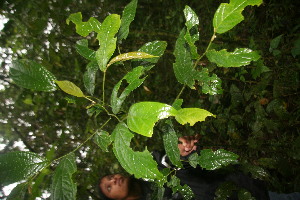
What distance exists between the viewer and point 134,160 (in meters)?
0.66

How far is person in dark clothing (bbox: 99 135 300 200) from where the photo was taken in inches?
65.5

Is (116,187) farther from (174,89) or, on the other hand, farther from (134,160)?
(174,89)

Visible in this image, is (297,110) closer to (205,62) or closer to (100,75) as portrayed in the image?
(205,62)

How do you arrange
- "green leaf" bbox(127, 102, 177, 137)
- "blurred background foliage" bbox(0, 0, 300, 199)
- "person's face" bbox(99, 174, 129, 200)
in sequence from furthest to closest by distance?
1. "blurred background foliage" bbox(0, 0, 300, 199)
2. "person's face" bbox(99, 174, 129, 200)
3. "green leaf" bbox(127, 102, 177, 137)

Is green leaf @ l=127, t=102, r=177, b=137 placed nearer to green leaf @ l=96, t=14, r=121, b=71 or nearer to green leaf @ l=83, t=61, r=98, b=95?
green leaf @ l=96, t=14, r=121, b=71

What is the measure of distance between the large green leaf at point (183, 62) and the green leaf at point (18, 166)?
23.2 inches

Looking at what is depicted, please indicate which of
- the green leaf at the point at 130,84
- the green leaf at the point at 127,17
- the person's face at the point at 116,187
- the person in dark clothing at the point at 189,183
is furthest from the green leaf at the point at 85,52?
the person's face at the point at 116,187

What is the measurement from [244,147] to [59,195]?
6.90ft

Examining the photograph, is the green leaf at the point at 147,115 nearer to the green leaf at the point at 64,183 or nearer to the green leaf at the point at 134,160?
the green leaf at the point at 134,160

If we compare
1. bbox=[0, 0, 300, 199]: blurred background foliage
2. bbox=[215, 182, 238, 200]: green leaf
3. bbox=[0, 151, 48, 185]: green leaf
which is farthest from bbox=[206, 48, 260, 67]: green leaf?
bbox=[0, 0, 300, 199]: blurred background foliage

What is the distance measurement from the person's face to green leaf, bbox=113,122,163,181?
1.31 m

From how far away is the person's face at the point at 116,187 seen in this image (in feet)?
6.15

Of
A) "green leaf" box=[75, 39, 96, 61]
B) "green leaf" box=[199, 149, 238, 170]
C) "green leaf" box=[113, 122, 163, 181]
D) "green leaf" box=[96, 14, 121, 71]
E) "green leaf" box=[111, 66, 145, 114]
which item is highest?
"green leaf" box=[75, 39, 96, 61]

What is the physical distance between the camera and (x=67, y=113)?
10.2ft
